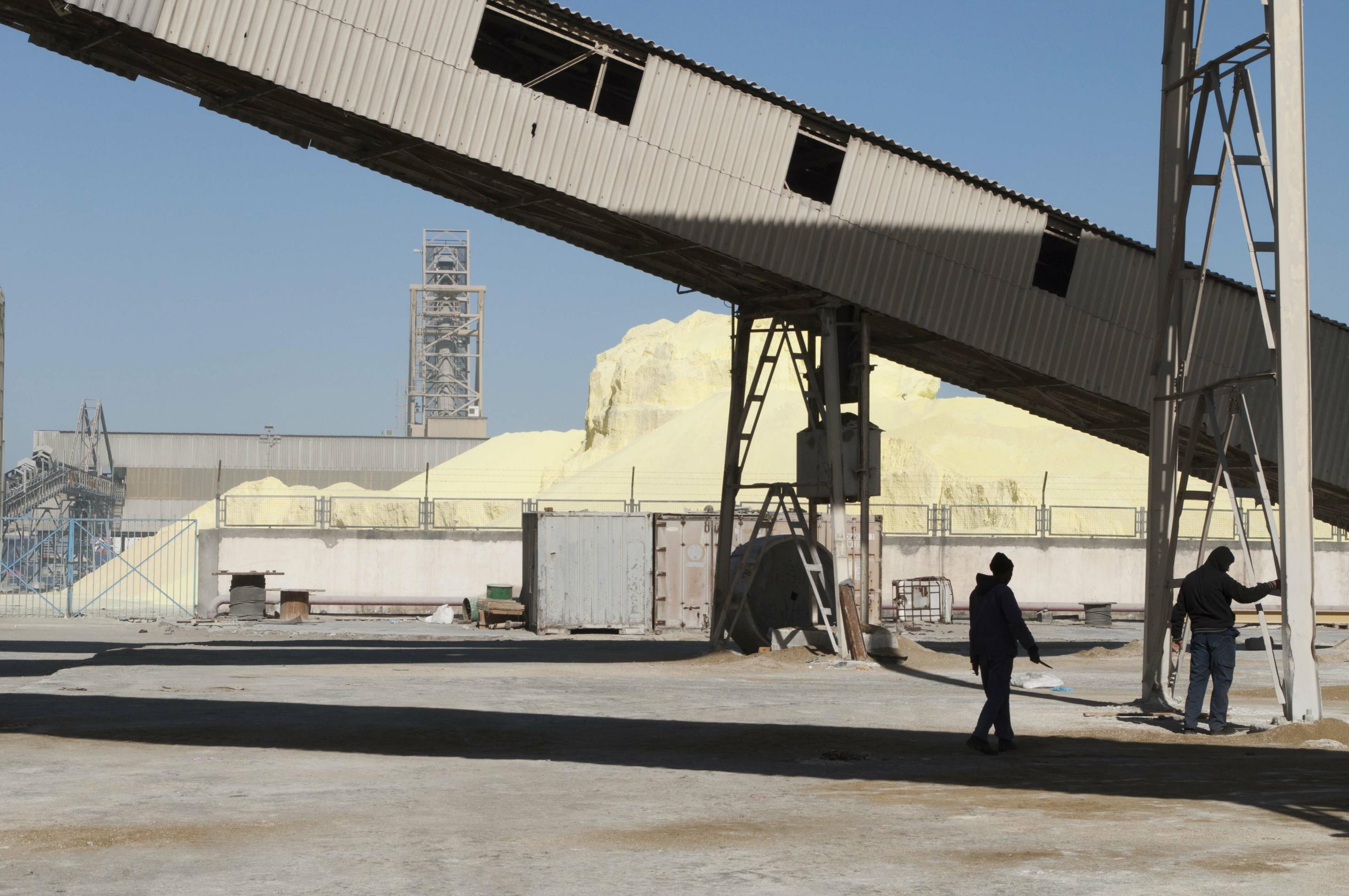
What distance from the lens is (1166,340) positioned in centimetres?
1638

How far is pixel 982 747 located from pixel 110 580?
4205 cm

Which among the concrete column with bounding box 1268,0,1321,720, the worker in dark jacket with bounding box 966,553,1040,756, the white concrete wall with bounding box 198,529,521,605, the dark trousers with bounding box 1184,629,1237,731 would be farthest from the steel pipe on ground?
the concrete column with bounding box 1268,0,1321,720

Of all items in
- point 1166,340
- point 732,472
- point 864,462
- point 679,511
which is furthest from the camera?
point 679,511

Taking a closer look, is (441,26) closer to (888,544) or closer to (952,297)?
(952,297)

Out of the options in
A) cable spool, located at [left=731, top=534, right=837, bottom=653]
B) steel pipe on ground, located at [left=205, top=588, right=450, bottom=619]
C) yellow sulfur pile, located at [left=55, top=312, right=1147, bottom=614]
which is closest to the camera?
cable spool, located at [left=731, top=534, right=837, bottom=653]

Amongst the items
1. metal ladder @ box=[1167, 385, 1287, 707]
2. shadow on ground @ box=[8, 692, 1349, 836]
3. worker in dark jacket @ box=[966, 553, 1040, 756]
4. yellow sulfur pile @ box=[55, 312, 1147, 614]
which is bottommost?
shadow on ground @ box=[8, 692, 1349, 836]

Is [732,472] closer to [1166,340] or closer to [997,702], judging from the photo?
[1166,340]

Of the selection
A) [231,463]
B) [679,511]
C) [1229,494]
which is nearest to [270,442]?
[231,463]

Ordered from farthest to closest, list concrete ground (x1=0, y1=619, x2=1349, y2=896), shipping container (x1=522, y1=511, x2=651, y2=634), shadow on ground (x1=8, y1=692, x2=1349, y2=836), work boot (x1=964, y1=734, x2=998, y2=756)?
shipping container (x1=522, y1=511, x2=651, y2=634) < work boot (x1=964, y1=734, x2=998, y2=756) < shadow on ground (x1=8, y1=692, x2=1349, y2=836) < concrete ground (x1=0, y1=619, x2=1349, y2=896)

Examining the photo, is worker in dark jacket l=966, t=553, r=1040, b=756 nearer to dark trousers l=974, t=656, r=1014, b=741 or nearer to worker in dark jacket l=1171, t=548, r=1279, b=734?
dark trousers l=974, t=656, r=1014, b=741

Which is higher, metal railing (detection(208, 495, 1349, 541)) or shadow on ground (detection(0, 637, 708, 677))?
metal railing (detection(208, 495, 1349, 541))

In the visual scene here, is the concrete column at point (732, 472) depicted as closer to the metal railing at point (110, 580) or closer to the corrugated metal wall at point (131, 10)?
the corrugated metal wall at point (131, 10)

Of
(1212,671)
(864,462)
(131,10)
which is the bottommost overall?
(1212,671)

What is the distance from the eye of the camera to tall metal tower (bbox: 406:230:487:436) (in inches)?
4213
